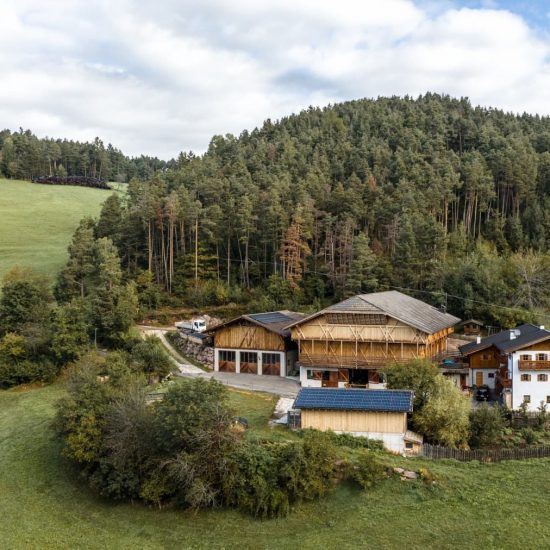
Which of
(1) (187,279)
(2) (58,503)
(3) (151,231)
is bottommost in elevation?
(2) (58,503)

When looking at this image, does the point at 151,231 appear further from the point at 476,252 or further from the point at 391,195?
the point at 476,252

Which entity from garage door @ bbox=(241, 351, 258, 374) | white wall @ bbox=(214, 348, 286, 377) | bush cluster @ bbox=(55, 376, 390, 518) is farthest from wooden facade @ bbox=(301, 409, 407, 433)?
garage door @ bbox=(241, 351, 258, 374)

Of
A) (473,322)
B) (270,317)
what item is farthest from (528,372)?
(270,317)

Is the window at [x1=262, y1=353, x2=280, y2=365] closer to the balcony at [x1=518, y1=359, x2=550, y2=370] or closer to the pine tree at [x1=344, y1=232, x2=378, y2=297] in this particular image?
the pine tree at [x1=344, y1=232, x2=378, y2=297]

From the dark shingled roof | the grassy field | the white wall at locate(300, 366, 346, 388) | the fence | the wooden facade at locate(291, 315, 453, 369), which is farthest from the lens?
the grassy field

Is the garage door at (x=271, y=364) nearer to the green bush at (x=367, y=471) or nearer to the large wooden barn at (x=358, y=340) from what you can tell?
the large wooden barn at (x=358, y=340)

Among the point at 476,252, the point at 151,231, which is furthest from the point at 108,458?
the point at 476,252

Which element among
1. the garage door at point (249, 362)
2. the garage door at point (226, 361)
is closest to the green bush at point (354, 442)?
the garage door at point (249, 362)
